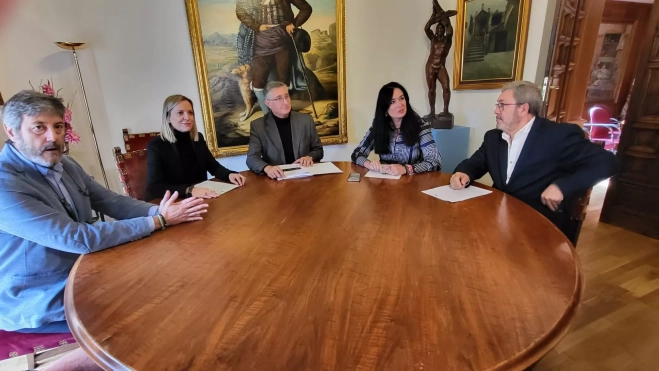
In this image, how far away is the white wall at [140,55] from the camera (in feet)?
8.06

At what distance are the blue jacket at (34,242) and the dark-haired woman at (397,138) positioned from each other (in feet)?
4.60

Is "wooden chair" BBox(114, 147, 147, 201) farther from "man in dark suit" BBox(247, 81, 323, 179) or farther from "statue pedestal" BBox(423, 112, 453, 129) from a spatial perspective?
"statue pedestal" BBox(423, 112, 453, 129)

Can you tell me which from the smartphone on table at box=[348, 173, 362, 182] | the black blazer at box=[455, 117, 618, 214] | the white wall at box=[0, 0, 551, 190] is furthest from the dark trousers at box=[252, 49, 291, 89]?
the black blazer at box=[455, 117, 618, 214]

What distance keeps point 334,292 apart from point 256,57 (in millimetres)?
2640

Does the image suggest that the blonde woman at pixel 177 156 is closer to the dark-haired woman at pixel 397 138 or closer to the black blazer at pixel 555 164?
the dark-haired woman at pixel 397 138

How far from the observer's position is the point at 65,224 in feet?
3.53

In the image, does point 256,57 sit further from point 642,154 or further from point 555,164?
point 642,154

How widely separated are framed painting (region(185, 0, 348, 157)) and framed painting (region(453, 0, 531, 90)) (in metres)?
1.15

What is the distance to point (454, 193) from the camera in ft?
5.14

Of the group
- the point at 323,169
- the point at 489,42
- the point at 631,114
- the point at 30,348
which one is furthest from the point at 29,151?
the point at 631,114

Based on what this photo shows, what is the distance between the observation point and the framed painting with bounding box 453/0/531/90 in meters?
2.76

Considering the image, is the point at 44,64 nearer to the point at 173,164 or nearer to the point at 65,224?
the point at 173,164

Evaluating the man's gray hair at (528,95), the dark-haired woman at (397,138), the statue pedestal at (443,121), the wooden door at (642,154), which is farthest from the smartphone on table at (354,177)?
the wooden door at (642,154)

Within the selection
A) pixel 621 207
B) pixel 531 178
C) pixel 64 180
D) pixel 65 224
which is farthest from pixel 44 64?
pixel 621 207
